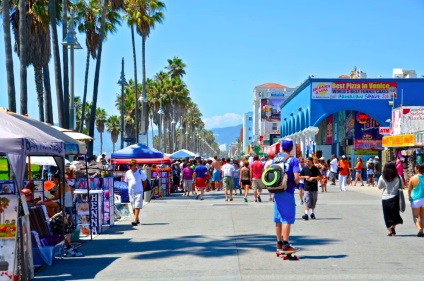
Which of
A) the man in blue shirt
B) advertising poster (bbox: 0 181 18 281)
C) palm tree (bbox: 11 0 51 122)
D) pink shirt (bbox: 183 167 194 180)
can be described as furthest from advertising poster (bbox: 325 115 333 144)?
advertising poster (bbox: 0 181 18 281)

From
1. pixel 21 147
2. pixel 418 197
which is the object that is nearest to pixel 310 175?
pixel 418 197

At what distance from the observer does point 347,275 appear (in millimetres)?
8961

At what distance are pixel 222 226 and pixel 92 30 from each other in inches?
1024

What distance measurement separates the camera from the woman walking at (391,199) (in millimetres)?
13453

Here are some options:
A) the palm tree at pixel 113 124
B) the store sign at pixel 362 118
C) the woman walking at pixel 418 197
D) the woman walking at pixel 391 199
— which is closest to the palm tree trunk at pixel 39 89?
the store sign at pixel 362 118

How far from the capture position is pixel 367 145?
47844 mm

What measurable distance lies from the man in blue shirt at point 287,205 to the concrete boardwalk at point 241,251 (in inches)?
14.4

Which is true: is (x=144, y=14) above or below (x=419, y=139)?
above

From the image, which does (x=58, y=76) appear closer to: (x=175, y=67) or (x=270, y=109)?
(x=175, y=67)

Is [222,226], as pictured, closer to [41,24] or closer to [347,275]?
[347,275]

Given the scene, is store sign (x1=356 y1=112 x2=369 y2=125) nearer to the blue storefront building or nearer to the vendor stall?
the blue storefront building

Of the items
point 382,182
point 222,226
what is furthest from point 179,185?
point 382,182

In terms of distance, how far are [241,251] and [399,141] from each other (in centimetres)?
2466

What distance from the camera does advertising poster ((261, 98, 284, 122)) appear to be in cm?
14288
